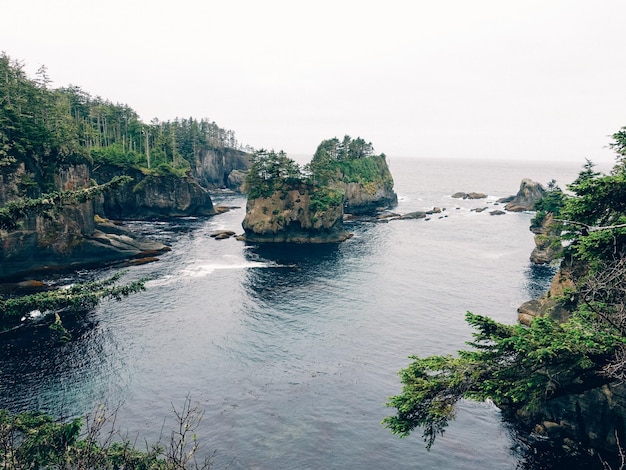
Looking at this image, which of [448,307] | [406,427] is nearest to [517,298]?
[448,307]

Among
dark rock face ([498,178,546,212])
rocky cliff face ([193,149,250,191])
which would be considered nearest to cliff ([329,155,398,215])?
dark rock face ([498,178,546,212])

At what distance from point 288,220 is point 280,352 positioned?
166 feet

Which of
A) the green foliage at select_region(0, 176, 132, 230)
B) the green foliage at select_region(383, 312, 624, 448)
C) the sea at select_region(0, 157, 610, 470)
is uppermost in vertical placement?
the green foliage at select_region(0, 176, 132, 230)

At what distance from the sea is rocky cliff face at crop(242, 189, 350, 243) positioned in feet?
34.6

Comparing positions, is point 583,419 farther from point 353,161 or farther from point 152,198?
point 353,161

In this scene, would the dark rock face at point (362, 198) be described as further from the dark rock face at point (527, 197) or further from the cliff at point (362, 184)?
the dark rock face at point (527, 197)

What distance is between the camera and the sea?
2803 centimetres

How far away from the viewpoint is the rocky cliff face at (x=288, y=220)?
8750 centimetres

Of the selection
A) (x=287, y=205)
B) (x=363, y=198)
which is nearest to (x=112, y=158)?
(x=287, y=205)

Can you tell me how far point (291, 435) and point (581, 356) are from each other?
772 inches

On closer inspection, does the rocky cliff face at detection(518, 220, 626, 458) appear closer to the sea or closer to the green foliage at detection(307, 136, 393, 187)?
the sea

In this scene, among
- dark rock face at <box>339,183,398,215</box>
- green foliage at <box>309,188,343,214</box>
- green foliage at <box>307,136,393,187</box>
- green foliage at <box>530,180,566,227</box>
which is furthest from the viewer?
dark rock face at <box>339,183,398,215</box>

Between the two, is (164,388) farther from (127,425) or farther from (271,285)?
(271,285)

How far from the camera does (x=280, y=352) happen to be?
40375 millimetres
